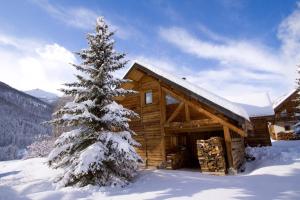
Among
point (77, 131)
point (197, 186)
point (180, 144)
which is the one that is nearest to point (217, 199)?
point (197, 186)

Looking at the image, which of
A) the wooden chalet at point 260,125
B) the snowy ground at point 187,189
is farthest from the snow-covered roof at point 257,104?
the snowy ground at point 187,189

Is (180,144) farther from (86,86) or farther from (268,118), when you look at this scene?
(268,118)

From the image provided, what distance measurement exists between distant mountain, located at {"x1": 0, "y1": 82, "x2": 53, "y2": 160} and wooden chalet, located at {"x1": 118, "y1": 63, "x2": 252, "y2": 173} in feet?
181

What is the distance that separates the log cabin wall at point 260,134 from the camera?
2549 centimetres

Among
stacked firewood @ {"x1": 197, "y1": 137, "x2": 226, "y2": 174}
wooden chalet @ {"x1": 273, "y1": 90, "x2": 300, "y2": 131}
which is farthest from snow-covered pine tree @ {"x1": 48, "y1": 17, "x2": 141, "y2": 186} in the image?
wooden chalet @ {"x1": 273, "y1": 90, "x2": 300, "y2": 131}

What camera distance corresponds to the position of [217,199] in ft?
30.5

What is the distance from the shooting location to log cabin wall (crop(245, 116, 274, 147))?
2549 centimetres

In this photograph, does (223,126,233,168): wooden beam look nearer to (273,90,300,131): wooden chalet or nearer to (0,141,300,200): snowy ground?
(0,141,300,200): snowy ground

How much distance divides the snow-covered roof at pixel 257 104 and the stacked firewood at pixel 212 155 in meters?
12.4

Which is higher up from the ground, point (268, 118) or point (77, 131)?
point (268, 118)

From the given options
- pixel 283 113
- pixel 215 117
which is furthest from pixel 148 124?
pixel 283 113

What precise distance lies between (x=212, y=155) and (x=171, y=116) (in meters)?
3.73

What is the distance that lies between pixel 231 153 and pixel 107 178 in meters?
7.05

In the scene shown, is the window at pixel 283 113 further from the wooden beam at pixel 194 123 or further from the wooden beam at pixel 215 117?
the wooden beam at pixel 194 123
